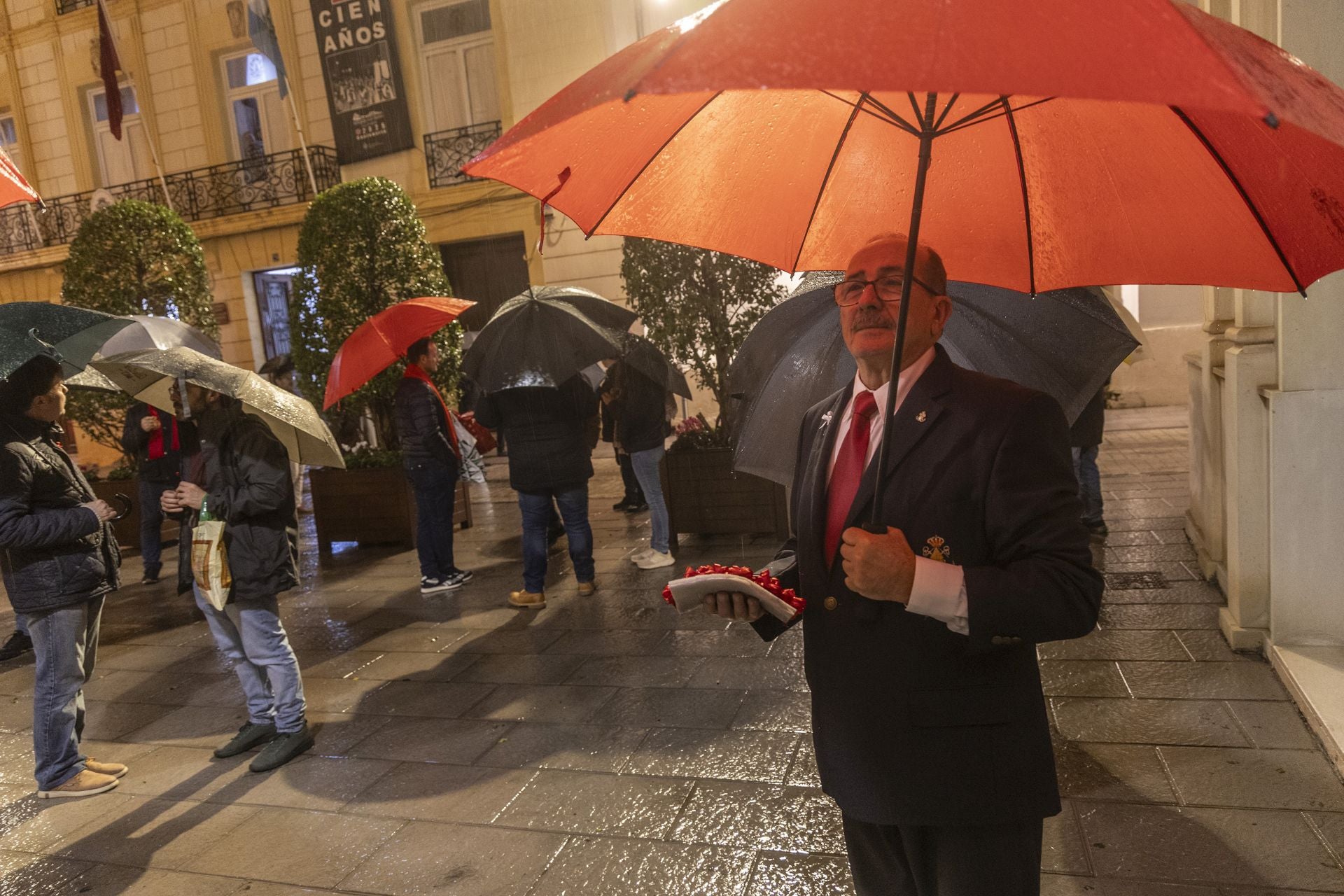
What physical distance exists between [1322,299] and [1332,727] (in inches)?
76.8

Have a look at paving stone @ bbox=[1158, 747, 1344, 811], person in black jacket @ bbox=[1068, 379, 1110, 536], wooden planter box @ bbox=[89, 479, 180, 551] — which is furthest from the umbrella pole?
wooden planter box @ bbox=[89, 479, 180, 551]

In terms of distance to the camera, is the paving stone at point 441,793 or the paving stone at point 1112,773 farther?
the paving stone at point 441,793

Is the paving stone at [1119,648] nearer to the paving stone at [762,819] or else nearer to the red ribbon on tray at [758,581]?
the paving stone at [762,819]

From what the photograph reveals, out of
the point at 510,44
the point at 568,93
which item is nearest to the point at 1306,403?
the point at 568,93

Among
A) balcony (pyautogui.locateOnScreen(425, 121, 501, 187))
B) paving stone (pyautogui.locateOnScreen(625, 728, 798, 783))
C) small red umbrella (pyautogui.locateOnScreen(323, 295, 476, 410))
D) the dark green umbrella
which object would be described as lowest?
paving stone (pyautogui.locateOnScreen(625, 728, 798, 783))

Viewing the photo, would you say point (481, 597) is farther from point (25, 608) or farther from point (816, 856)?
point (816, 856)

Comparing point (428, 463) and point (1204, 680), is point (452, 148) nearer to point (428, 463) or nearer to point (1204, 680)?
point (428, 463)

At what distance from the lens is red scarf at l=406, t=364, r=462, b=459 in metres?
7.81

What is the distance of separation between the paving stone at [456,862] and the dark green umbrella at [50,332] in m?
2.44

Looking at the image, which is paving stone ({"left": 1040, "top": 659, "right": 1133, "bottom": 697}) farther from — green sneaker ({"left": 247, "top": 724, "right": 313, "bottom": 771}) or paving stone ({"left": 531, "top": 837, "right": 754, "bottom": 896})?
green sneaker ({"left": 247, "top": 724, "right": 313, "bottom": 771})

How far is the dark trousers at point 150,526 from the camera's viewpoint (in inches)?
351

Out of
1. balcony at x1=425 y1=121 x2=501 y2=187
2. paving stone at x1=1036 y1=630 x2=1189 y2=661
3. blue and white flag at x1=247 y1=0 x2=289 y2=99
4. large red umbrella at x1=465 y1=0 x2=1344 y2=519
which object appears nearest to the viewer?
large red umbrella at x1=465 y1=0 x2=1344 y2=519

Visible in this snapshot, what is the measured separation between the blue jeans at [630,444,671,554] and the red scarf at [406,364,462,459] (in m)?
1.42

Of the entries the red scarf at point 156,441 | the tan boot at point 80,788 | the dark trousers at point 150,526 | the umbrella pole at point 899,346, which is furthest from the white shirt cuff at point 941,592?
the dark trousers at point 150,526
